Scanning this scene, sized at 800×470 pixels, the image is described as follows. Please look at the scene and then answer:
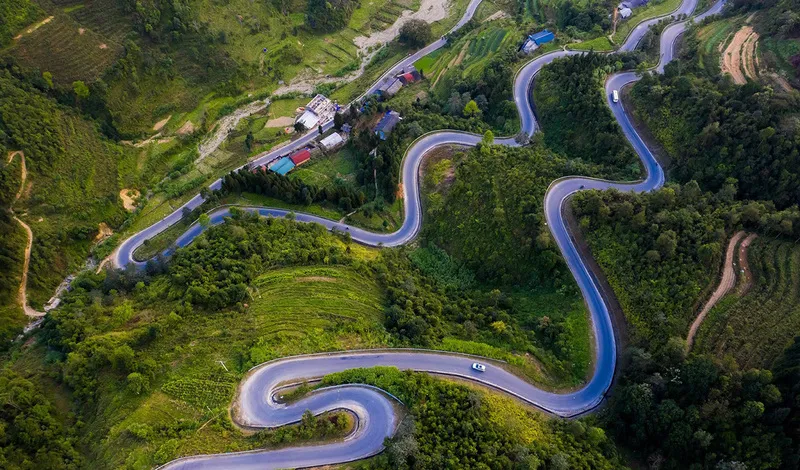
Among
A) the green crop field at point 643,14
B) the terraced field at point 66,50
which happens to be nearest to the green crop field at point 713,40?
the green crop field at point 643,14

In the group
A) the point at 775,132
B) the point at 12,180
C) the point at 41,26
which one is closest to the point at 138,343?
the point at 12,180

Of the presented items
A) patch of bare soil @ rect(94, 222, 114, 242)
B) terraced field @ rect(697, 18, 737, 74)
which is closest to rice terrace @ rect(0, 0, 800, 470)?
patch of bare soil @ rect(94, 222, 114, 242)

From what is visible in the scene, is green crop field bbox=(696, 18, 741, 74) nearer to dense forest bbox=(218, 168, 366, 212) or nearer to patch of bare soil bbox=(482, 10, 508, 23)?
patch of bare soil bbox=(482, 10, 508, 23)

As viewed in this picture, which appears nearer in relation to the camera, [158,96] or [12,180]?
[12,180]

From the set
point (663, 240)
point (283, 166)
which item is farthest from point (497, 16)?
point (663, 240)

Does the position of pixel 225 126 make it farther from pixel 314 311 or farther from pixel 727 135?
pixel 727 135

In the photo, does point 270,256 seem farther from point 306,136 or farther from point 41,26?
point 41,26
